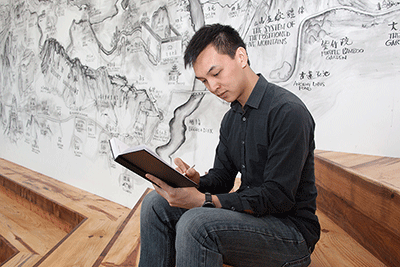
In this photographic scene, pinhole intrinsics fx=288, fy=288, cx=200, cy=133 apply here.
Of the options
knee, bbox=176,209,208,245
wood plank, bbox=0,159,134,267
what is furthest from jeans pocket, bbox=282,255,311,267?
wood plank, bbox=0,159,134,267

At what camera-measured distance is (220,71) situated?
84cm

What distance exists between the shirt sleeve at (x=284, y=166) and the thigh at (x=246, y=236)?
4 cm

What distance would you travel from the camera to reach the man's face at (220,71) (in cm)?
84

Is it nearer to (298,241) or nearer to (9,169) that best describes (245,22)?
(298,241)

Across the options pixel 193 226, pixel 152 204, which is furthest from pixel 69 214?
pixel 193 226

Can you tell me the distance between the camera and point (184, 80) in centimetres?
176

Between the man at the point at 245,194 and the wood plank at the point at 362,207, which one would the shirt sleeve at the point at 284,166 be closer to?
the man at the point at 245,194

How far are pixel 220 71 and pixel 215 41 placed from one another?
0.30 ft

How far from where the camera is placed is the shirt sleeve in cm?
71

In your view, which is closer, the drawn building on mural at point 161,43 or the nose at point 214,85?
the nose at point 214,85

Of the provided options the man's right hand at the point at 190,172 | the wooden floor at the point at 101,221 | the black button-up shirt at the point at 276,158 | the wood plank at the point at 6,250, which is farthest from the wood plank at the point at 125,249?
the wood plank at the point at 6,250

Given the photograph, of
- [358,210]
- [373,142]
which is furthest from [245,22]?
[358,210]

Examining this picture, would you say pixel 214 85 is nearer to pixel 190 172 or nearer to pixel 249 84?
pixel 249 84

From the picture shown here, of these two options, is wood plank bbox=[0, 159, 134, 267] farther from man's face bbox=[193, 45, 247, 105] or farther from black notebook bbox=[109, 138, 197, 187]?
man's face bbox=[193, 45, 247, 105]
